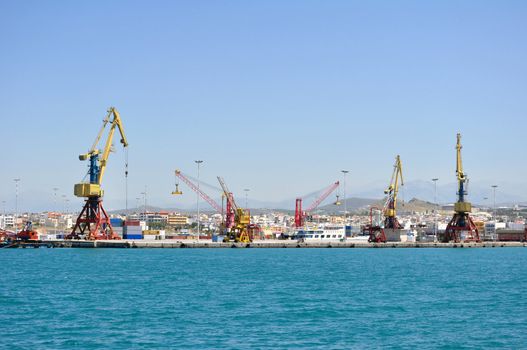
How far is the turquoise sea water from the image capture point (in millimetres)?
30906

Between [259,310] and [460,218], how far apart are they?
117 meters

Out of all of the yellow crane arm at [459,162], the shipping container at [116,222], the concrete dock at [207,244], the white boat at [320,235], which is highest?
the yellow crane arm at [459,162]

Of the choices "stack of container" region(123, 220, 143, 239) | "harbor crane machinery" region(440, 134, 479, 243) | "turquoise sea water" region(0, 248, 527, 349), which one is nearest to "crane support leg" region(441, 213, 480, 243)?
"harbor crane machinery" region(440, 134, 479, 243)

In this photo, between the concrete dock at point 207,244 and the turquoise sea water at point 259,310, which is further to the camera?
the concrete dock at point 207,244

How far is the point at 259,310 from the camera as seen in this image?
128 feet

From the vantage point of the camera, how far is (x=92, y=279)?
56.8 metres

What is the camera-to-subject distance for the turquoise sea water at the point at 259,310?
101 feet

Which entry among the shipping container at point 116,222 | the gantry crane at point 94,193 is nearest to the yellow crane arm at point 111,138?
the gantry crane at point 94,193

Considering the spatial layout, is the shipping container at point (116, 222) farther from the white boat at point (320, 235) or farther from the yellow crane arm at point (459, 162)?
the yellow crane arm at point (459, 162)

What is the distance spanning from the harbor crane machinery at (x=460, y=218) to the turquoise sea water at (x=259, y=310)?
85716mm

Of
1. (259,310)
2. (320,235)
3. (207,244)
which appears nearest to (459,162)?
(320,235)

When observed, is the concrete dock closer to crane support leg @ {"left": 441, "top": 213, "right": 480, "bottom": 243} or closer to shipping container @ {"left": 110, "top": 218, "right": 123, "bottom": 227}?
crane support leg @ {"left": 441, "top": 213, "right": 480, "bottom": 243}

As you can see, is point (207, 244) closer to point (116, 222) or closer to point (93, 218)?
point (93, 218)

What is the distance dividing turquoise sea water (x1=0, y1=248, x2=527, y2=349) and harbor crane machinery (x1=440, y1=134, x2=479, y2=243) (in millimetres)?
85716
